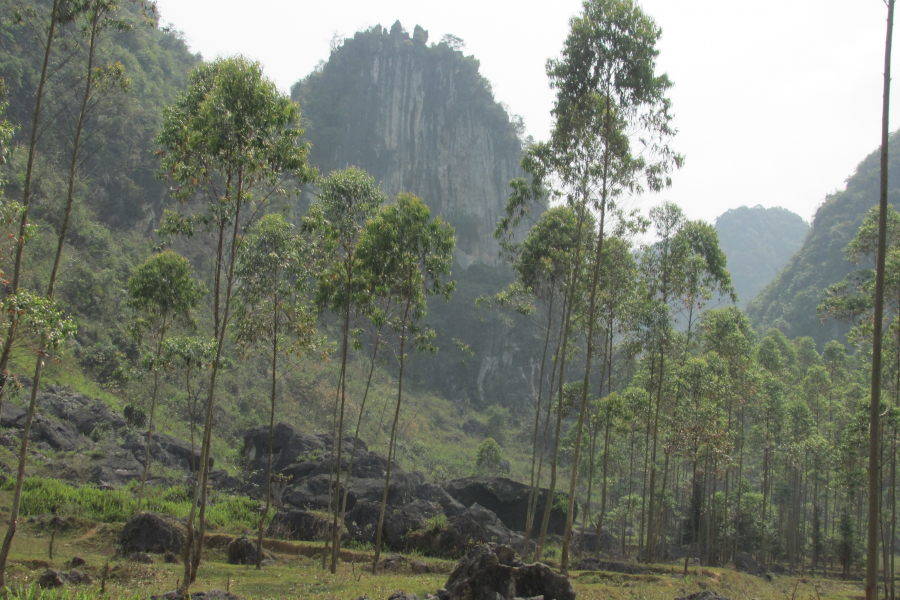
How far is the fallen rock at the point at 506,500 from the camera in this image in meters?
29.1

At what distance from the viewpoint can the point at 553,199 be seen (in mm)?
18375

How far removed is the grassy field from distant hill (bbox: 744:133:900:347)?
73.2 metres

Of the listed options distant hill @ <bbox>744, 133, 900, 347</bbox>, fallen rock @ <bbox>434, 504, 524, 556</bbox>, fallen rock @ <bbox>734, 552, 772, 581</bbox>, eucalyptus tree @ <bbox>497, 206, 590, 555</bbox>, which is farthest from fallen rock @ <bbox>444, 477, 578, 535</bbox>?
distant hill @ <bbox>744, 133, 900, 347</bbox>

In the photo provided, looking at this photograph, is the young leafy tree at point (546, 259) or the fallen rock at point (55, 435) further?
the fallen rock at point (55, 435)

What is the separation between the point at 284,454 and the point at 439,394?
53298 millimetres

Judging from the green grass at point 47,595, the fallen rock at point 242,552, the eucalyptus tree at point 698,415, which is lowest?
the fallen rock at point 242,552

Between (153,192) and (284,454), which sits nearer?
(284,454)

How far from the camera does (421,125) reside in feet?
330

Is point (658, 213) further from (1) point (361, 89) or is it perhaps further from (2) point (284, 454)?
(1) point (361, 89)

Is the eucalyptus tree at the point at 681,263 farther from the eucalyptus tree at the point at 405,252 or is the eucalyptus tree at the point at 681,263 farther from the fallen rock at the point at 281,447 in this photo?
the fallen rock at the point at 281,447

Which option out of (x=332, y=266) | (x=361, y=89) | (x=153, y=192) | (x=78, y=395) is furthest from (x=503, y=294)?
(x=361, y=89)

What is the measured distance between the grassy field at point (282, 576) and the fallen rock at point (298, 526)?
110 centimetres

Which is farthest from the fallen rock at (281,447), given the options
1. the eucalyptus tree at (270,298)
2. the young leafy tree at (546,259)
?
the young leafy tree at (546,259)

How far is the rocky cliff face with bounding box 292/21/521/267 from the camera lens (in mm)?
96938
